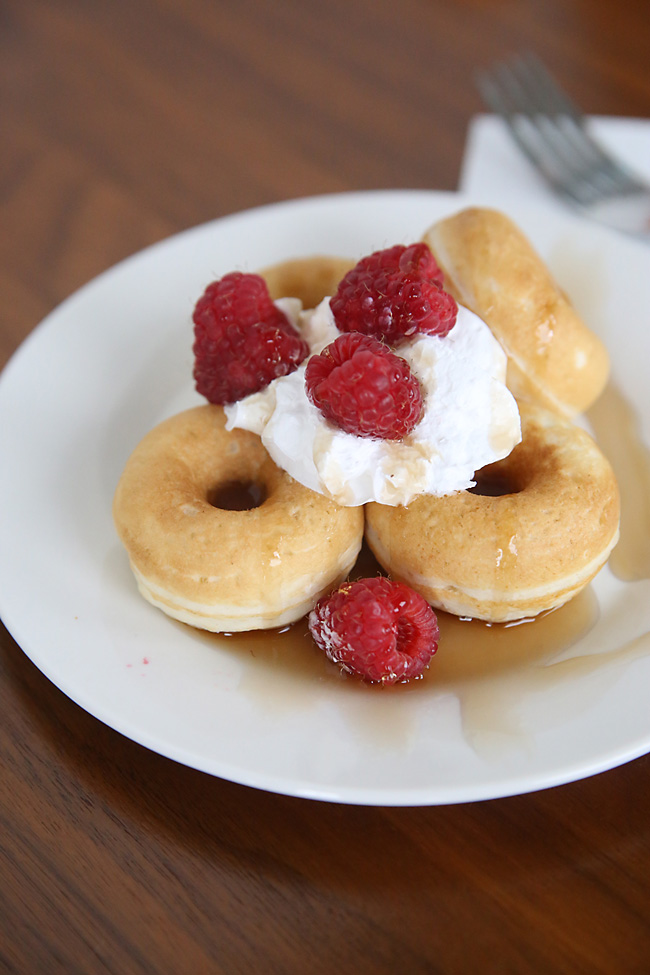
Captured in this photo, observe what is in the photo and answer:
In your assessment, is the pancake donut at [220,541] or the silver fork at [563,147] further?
the silver fork at [563,147]

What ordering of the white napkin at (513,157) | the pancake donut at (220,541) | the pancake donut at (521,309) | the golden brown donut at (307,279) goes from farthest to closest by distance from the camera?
the white napkin at (513,157) → the golden brown donut at (307,279) → the pancake donut at (521,309) → the pancake donut at (220,541)

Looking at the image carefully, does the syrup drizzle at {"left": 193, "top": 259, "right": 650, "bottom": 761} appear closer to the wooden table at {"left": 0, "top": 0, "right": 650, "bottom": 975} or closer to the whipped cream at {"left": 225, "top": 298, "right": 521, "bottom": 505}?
the wooden table at {"left": 0, "top": 0, "right": 650, "bottom": 975}

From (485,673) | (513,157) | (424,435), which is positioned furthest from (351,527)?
(513,157)

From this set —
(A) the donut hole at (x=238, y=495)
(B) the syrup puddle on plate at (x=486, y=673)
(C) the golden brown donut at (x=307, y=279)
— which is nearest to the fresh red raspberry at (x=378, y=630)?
(B) the syrup puddle on plate at (x=486, y=673)

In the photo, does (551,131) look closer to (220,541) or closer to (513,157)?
(513,157)

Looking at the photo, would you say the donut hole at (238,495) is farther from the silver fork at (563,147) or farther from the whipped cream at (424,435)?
the silver fork at (563,147)

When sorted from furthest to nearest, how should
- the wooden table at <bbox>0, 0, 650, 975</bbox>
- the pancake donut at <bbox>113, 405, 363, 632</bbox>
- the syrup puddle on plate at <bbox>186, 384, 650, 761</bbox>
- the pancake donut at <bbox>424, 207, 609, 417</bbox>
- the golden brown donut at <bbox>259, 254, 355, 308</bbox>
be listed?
the golden brown donut at <bbox>259, 254, 355, 308</bbox>, the pancake donut at <bbox>424, 207, 609, 417</bbox>, the pancake donut at <bbox>113, 405, 363, 632</bbox>, the syrup puddle on plate at <bbox>186, 384, 650, 761</bbox>, the wooden table at <bbox>0, 0, 650, 975</bbox>

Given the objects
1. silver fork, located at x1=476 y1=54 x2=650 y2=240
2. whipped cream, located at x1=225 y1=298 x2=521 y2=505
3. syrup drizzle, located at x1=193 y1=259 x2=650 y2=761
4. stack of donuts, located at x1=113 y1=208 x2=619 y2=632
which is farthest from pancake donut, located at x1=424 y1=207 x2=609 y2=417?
silver fork, located at x1=476 y1=54 x2=650 y2=240
